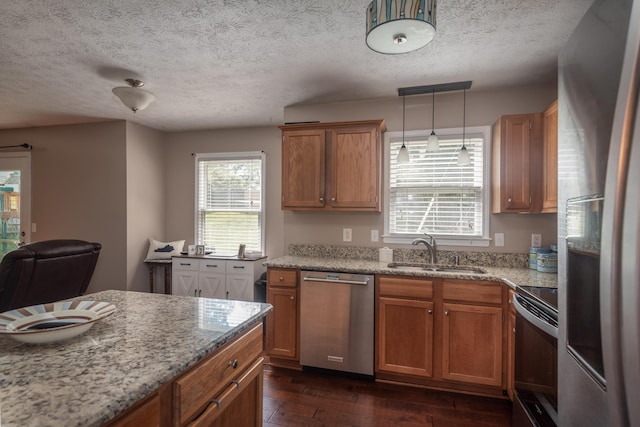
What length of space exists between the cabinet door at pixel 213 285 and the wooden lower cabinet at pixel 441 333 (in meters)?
2.11

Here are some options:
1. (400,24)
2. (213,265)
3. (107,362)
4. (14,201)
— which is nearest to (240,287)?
(213,265)

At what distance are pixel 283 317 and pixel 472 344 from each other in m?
1.53

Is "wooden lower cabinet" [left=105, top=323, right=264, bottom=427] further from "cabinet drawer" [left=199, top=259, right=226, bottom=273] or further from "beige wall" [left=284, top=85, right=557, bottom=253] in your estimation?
"cabinet drawer" [left=199, top=259, right=226, bottom=273]

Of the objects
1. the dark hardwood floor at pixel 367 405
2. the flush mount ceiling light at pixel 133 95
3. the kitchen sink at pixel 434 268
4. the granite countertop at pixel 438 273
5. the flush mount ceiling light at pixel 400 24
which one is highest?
the flush mount ceiling light at pixel 133 95

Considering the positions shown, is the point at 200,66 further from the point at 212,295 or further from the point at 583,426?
the point at 583,426

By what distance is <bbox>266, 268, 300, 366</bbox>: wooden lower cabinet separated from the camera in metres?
2.87

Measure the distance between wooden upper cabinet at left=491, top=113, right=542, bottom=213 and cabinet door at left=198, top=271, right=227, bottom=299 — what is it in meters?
3.10

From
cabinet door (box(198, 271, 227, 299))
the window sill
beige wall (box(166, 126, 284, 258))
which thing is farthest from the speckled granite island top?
beige wall (box(166, 126, 284, 258))

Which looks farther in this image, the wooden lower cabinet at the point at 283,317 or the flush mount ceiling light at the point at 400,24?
the wooden lower cabinet at the point at 283,317

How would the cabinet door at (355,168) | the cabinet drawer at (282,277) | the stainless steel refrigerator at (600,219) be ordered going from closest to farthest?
the stainless steel refrigerator at (600,219) → the cabinet drawer at (282,277) → the cabinet door at (355,168)

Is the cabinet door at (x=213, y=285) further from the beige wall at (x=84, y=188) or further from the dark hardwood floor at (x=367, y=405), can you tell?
the dark hardwood floor at (x=367, y=405)

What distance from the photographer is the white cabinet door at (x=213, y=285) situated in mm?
3969


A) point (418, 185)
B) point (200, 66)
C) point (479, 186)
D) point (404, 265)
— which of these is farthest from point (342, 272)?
point (200, 66)

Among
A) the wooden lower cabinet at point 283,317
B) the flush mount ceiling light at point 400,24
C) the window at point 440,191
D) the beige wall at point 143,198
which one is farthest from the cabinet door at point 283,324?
the beige wall at point 143,198
